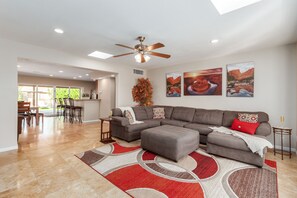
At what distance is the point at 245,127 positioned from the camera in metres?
3.25

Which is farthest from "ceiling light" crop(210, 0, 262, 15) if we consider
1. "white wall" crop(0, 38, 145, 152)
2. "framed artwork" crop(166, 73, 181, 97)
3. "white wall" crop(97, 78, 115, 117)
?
"white wall" crop(97, 78, 115, 117)

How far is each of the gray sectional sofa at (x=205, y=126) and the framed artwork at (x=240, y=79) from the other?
61 cm

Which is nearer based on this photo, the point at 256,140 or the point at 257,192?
the point at 257,192

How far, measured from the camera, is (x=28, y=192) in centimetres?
185

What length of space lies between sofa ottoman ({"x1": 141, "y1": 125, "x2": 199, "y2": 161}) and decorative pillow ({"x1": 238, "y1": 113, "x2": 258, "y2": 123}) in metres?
1.33

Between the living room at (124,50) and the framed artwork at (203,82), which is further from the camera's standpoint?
the framed artwork at (203,82)

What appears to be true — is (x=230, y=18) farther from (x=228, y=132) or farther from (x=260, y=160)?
(x=260, y=160)

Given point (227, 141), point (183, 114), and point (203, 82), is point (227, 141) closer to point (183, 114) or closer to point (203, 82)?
point (183, 114)


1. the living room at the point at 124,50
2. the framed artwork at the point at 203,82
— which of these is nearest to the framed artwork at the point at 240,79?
the living room at the point at 124,50

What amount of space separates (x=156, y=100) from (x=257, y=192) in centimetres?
458

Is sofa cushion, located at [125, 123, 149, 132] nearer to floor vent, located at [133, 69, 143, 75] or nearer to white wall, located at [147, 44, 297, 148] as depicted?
white wall, located at [147, 44, 297, 148]

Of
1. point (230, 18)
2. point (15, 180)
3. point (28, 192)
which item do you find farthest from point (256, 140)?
point (15, 180)

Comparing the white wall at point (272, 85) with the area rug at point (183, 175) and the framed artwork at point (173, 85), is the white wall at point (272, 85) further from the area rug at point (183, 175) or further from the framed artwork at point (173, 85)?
the area rug at point (183, 175)

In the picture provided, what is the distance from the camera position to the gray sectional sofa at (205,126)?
108 inches
